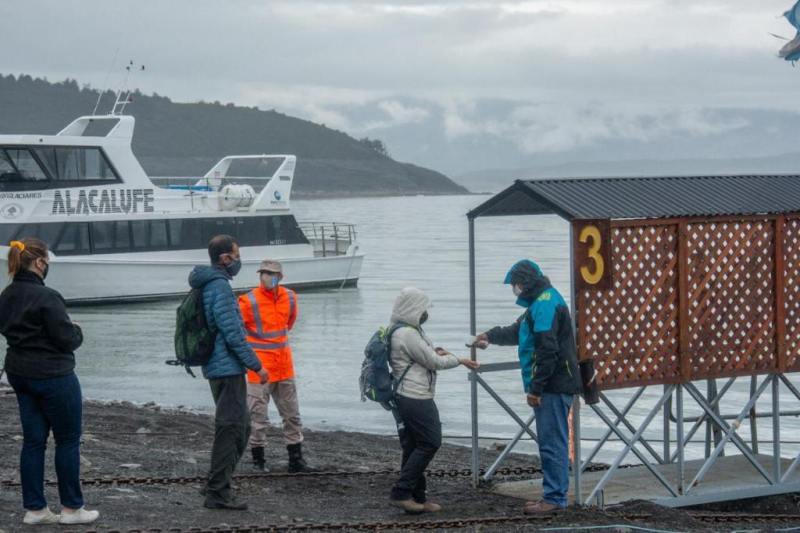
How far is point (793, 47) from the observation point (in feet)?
58.7

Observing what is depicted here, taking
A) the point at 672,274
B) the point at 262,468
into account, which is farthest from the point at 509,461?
the point at 672,274

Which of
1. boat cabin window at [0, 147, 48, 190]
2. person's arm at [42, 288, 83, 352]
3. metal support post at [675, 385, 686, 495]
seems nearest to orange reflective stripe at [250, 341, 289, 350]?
person's arm at [42, 288, 83, 352]

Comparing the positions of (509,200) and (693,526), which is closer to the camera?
(693,526)

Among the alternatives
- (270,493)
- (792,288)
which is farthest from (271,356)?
(792,288)

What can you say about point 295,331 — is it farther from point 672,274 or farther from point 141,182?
point 672,274

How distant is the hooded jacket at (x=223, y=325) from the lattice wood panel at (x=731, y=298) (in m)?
3.00

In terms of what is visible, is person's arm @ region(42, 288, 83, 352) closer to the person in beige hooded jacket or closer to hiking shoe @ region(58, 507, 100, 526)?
hiking shoe @ region(58, 507, 100, 526)

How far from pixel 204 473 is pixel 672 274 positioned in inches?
144

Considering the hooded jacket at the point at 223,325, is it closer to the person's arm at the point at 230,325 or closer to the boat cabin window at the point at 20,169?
the person's arm at the point at 230,325

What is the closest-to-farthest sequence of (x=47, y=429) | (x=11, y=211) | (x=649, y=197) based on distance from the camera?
(x=47, y=429)
(x=649, y=197)
(x=11, y=211)

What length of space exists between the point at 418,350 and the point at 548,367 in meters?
0.79

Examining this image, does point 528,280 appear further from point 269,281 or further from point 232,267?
point 269,281

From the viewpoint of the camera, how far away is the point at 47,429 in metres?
6.39

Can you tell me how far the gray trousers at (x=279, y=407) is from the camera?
8.66 m
